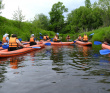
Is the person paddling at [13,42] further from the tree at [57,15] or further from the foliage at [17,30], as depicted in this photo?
the tree at [57,15]

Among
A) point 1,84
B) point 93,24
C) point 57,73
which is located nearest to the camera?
point 1,84

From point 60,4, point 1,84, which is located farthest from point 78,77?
point 60,4

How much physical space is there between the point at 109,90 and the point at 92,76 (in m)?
0.98

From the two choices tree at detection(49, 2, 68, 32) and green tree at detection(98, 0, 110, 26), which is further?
tree at detection(49, 2, 68, 32)

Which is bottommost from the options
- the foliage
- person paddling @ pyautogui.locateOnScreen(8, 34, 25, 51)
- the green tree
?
person paddling @ pyautogui.locateOnScreen(8, 34, 25, 51)

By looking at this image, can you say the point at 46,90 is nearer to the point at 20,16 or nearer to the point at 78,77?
the point at 78,77

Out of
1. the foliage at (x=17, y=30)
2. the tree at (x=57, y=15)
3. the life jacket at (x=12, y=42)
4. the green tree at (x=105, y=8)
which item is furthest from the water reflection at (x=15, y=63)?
the tree at (x=57, y=15)

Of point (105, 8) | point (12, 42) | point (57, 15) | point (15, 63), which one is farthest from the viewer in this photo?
point (57, 15)

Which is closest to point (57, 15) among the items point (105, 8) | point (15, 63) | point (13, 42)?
point (105, 8)

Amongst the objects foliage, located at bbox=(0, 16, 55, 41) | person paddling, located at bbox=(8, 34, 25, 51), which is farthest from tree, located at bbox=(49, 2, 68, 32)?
person paddling, located at bbox=(8, 34, 25, 51)

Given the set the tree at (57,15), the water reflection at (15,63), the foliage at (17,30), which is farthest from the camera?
the tree at (57,15)

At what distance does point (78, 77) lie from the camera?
160 inches

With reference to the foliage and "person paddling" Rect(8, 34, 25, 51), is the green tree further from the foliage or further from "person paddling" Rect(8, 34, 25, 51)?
"person paddling" Rect(8, 34, 25, 51)

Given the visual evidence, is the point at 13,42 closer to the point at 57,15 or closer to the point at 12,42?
the point at 12,42
